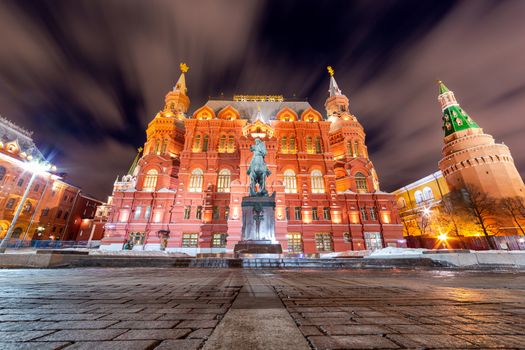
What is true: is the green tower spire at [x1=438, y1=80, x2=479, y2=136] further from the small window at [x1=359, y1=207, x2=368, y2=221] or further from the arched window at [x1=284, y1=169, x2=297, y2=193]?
the arched window at [x1=284, y1=169, x2=297, y2=193]

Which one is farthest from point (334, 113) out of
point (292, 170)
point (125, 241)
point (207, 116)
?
point (125, 241)

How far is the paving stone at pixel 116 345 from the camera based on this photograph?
0.97 m

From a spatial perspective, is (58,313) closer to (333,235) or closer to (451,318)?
(451,318)

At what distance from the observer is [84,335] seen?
1146 mm

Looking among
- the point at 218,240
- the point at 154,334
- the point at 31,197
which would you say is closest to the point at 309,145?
the point at 218,240

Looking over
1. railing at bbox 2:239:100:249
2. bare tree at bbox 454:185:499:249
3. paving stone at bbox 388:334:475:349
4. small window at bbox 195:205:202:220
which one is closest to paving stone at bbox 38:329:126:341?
paving stone at bbox 388:334:475:349

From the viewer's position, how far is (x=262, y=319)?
1.39 meters

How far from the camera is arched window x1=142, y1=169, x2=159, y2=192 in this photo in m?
31.6

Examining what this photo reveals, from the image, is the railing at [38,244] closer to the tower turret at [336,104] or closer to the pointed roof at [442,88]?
the tower turret at [336,104]

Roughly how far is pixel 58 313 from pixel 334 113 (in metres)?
45.6

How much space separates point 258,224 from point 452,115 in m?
55.2

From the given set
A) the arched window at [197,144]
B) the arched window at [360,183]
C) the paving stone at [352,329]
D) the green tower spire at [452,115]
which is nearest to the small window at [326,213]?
the arched window at [360,183]

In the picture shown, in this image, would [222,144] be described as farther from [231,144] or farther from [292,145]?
[292,145]

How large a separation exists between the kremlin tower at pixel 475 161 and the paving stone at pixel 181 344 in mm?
49248
